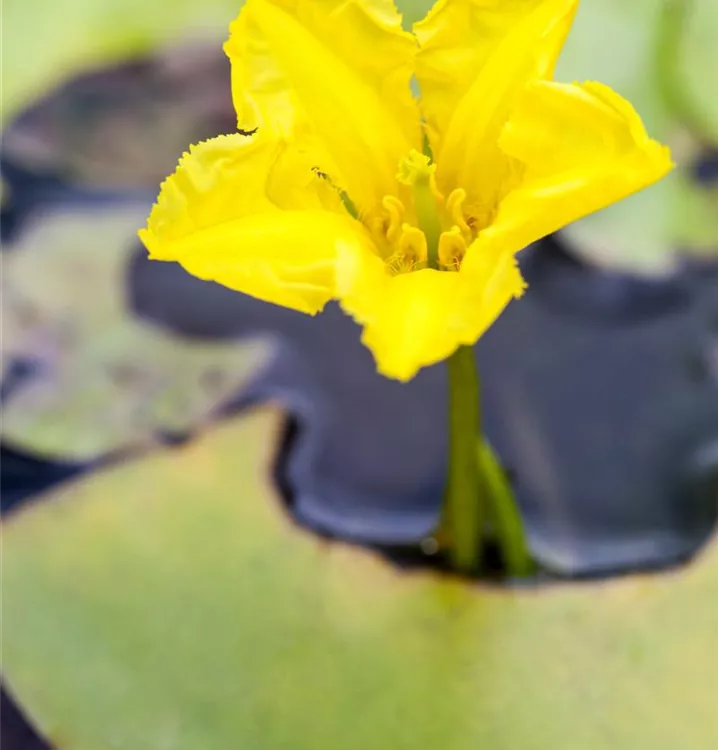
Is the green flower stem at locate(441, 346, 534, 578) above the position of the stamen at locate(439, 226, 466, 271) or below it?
below

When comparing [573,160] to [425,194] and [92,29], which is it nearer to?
[425,194]

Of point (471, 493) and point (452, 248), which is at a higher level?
point (452, 248)

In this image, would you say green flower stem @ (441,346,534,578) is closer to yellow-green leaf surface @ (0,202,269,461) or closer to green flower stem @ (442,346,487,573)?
green flower stem @ (442,346,487,573)

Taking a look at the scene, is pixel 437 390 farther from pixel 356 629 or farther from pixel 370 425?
pixel 356 629

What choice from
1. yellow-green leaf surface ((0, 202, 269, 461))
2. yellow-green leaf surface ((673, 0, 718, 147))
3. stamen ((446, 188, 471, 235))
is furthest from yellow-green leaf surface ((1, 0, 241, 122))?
stamen ((446, 188, 471, 235))

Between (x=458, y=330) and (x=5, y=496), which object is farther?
(x=5, y=496)

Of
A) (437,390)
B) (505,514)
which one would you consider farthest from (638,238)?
(505,514)

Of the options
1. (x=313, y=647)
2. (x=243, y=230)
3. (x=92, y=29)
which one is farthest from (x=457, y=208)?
(x=92, y=29)
